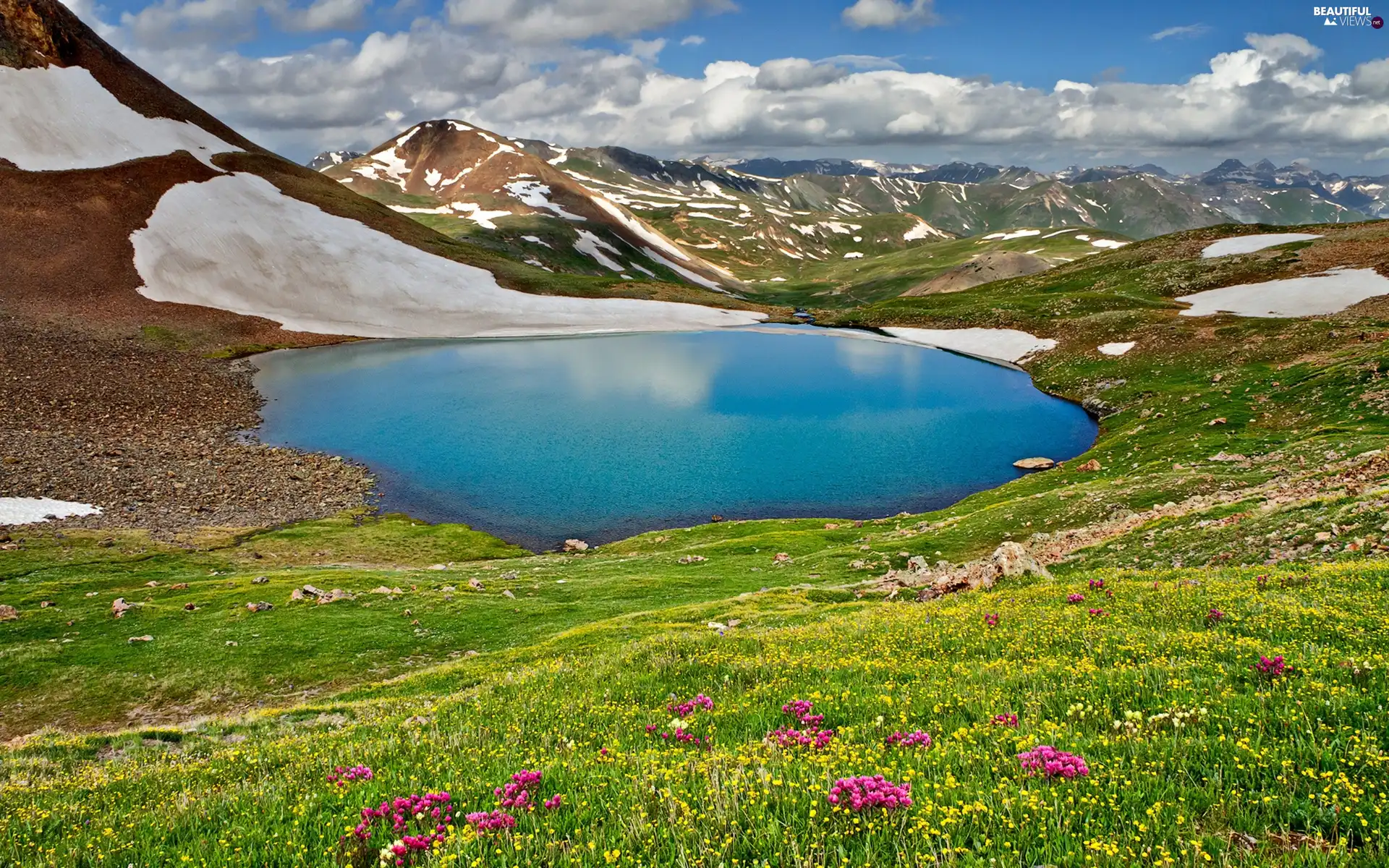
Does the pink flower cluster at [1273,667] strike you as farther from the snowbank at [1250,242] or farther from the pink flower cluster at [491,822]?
the snowbank at [1250,242]

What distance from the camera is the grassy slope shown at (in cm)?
597

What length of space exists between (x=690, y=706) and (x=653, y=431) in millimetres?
67318

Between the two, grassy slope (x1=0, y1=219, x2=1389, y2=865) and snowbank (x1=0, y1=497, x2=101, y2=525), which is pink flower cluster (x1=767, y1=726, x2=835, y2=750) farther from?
snowbank (x1=0, y1=497, x2=101, y2=525)

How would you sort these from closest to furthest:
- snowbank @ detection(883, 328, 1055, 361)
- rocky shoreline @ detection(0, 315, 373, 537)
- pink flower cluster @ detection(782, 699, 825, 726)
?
pink flower cluster @ detection(782, 699, 825, 726) → rocky shoreline @ detection(0, 315, 373, 537) → snowbank @ detection(883, 328, 1055, 361)

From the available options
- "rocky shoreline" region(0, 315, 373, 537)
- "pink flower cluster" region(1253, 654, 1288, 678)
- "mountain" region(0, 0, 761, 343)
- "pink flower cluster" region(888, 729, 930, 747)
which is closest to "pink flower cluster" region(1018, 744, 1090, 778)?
"pink flower cluster" region(888, 729, 930, 747)

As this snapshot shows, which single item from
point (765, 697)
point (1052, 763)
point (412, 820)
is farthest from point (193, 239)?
point (1052, 763)

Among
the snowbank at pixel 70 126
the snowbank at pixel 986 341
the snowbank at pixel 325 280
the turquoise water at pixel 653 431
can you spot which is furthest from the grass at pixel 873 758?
the snowbank at pixel 70 126

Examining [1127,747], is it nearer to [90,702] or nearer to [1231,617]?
[1231,617]

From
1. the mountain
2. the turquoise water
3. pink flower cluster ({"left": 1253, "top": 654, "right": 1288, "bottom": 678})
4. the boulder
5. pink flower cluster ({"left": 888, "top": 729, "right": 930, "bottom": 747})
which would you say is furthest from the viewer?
the mountain

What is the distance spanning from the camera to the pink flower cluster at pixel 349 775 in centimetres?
855

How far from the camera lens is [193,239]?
140 m

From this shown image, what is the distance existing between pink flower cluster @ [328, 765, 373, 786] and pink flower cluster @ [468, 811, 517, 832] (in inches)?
112

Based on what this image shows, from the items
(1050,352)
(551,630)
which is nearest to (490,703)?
(551,630)

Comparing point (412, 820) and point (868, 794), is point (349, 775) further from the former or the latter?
point (868, 794)
